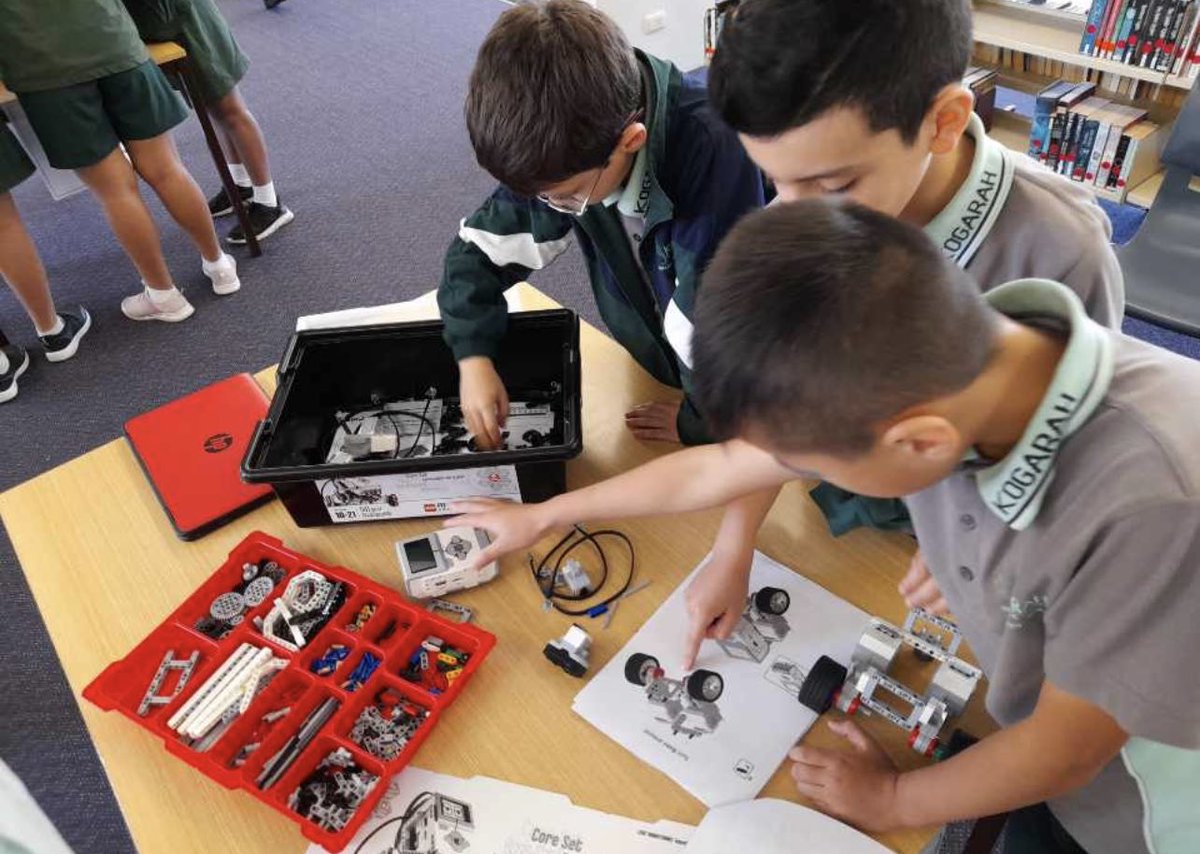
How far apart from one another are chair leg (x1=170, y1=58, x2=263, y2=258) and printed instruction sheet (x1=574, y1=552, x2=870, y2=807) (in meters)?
2.14

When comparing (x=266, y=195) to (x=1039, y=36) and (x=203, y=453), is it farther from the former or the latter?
(x=1039, y=36)

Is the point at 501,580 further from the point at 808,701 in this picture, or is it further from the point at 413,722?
the point at 808,701

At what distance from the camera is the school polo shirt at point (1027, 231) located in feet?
2.64

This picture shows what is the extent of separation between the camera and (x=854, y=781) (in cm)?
71

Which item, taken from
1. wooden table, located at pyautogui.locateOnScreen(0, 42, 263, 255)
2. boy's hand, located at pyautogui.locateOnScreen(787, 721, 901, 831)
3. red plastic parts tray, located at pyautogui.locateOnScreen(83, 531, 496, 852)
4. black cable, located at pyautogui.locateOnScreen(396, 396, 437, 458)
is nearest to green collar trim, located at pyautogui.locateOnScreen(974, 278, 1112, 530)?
boy's hand, located at pyautogui.locateOnScreen(787, 721, 901, 831)

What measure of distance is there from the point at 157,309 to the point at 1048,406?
8.25ft

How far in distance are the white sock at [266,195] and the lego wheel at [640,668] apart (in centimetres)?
245

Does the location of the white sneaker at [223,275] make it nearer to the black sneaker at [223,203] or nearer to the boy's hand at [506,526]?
the black sneaker at [223,203]

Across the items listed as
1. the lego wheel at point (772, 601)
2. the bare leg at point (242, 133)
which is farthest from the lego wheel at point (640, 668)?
the bare leg at point (242, 133)

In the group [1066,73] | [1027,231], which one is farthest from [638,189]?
[1066,73]

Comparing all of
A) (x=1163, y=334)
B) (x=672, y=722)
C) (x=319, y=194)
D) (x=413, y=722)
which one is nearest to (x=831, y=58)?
(x=672, y=722)

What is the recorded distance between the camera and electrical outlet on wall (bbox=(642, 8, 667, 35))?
3.30 m

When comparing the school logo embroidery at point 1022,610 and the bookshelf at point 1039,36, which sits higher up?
the school logo embroidery at point 1022,610

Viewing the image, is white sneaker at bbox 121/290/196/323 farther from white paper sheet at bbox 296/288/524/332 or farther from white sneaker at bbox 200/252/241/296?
white paper sheet at bbox 296/288/524/332
